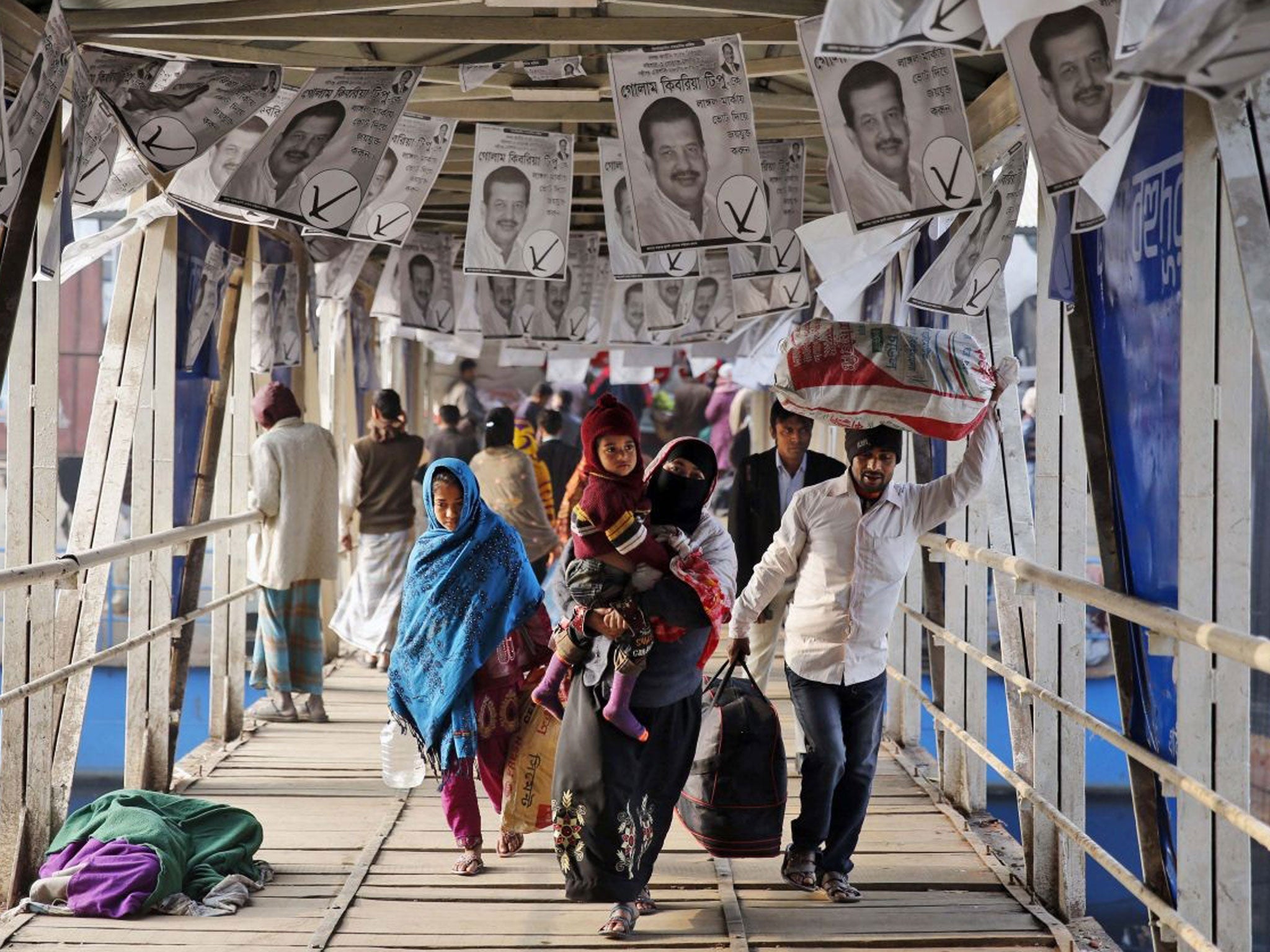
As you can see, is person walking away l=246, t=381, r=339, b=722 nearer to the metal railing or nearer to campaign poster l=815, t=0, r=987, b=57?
the metal railing

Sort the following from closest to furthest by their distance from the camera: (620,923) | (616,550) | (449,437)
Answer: (616,550) < (620,923) < (449,437)

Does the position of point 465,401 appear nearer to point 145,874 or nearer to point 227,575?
point 227,575

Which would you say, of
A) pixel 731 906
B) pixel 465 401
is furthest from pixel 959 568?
pixel 465 401

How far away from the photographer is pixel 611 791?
3.96 metres

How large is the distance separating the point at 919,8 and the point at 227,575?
17.3ft

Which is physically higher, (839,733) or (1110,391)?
(1110,391)

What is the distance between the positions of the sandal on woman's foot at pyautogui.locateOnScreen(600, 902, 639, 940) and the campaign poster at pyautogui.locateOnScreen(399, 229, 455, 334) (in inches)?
211

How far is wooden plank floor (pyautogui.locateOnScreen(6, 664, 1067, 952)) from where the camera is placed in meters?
4.07

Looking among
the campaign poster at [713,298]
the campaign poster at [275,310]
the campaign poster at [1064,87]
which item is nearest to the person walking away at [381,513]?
the campaign poster at [275,310]

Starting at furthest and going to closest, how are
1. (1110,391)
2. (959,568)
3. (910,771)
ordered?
(910,771) < (959,568) < (1110,391)

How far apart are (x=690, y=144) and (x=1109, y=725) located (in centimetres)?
238

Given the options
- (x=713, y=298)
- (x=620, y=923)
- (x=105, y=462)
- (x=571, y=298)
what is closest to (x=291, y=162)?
(x=105, y=462)

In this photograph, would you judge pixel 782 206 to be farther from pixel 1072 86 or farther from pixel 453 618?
pixel 1072 86

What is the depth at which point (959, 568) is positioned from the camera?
559 centimetres
